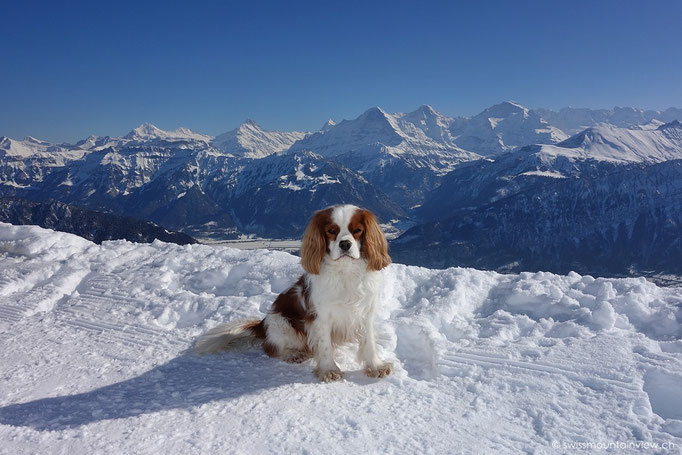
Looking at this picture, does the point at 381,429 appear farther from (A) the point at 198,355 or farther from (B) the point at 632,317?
(B) the point at 632,317

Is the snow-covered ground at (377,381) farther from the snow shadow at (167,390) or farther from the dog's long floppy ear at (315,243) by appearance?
the dog's long floppy ear at (315,243)

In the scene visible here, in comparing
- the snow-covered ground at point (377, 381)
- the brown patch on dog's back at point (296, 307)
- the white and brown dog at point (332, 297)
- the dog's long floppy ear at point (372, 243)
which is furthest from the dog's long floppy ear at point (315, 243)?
the snow-covered ground at point (377, 381)

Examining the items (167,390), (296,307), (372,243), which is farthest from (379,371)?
(167,390)

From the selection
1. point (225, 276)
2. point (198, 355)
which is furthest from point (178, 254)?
point (198, 355)

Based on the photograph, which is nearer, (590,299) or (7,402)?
(7,402)

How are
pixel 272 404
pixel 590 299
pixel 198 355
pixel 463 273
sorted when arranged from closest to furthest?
pixel 272 404
pixel 198 355
pixel 590 299
pixel 463 273

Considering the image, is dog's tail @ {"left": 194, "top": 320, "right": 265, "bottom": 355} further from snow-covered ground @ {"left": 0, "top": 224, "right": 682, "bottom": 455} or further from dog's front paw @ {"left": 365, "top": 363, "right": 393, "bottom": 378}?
dog's front paw @ {"left": 365, "top": 363, "right": 393, "bottom": 378}

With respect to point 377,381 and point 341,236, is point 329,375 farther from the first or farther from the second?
point 341,236
